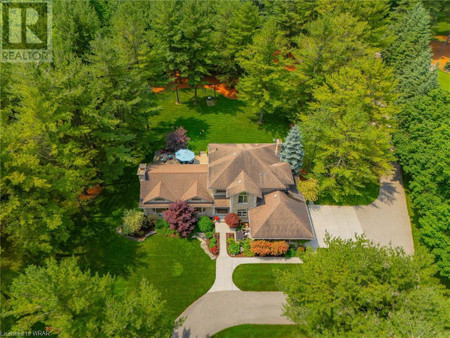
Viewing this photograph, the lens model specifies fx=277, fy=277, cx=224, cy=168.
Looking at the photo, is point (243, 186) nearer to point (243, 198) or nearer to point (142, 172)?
point (243, 198)

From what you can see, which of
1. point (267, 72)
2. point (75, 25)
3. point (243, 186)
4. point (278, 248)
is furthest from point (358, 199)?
point (75, 25)

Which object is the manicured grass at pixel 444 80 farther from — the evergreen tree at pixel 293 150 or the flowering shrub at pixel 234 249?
the flowering shrub at pixel 234 249

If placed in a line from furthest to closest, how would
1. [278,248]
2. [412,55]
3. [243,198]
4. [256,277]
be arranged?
[412,55]
[243,198]
[278,248]
[256,277]

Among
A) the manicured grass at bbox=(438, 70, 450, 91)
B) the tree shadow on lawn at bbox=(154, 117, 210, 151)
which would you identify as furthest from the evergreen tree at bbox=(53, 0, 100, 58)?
the manicured grass at bbox=(438, 70, 450, 91)

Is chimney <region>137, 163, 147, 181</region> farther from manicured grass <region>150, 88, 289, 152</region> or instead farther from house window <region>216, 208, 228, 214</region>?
manicured grass <region>150, 88, 289, 152</region>

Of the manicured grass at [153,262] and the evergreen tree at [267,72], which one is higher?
the evergreen tree at [267,72]

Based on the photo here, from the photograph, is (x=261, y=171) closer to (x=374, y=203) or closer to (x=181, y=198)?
(x=181, y=198)

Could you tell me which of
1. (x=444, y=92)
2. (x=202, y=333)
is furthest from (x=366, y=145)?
(x=202, y=333)

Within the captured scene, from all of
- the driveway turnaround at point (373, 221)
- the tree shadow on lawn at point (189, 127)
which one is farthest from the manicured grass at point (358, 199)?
the tree shadow on lawn at point (189, 127)
